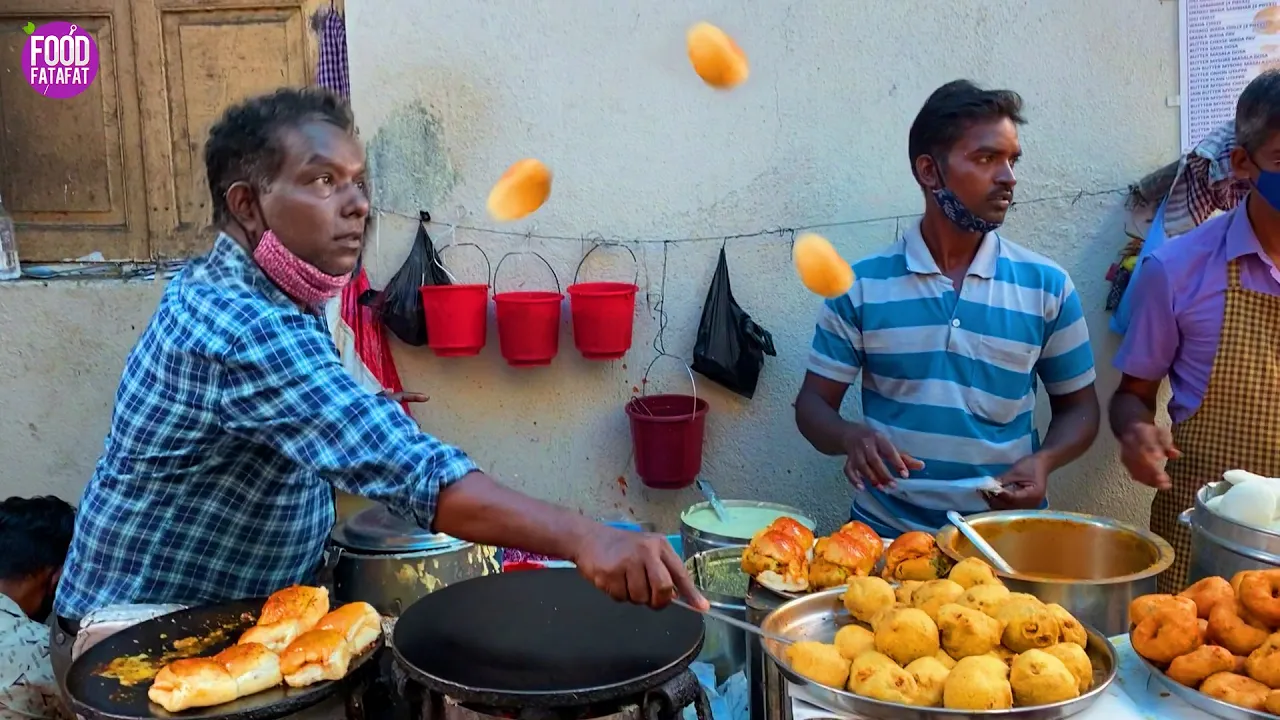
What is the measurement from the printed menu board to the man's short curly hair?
2.63m

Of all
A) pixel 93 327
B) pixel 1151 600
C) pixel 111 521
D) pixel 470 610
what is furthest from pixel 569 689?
pixel 93 327

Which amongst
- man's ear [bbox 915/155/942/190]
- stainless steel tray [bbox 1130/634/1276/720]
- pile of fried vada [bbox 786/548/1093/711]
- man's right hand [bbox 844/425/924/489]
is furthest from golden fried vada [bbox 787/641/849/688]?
man's ear [bbox 915/155/942/190]

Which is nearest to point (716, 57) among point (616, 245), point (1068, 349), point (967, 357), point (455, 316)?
point (616, 245)

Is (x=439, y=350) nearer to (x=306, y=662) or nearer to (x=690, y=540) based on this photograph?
(x=690, y=540)

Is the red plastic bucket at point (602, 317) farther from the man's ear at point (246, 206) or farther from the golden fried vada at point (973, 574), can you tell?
the golden fried vada at point (973, 574)

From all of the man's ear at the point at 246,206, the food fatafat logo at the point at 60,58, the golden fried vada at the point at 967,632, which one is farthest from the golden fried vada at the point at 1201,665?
the food fatafat logo at the point at 60,58

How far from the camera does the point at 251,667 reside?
158cm

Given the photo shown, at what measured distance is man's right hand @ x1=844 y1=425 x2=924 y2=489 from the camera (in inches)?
93.0

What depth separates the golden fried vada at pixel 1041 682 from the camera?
133 centimetres

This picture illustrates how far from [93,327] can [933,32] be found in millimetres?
3198

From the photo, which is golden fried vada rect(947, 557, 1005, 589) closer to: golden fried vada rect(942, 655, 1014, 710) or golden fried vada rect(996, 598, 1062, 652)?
golden fried vada rect(996, 598, 1062, 652)

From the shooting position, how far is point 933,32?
3238mm

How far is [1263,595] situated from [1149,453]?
82cm

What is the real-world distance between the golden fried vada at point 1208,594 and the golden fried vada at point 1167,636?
0.31 ft
